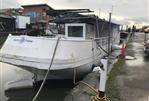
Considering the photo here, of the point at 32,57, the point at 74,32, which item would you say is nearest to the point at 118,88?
the point at 32,57

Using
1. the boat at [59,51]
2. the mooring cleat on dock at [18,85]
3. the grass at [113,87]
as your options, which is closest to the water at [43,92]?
the mooring cleat on dock at [18,85]

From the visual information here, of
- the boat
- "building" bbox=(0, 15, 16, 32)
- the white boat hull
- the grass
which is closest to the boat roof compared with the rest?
the boat

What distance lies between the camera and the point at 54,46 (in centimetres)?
744

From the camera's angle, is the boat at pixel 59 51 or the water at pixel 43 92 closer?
the boat at pixel 59 51

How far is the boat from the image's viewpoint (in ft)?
24.3

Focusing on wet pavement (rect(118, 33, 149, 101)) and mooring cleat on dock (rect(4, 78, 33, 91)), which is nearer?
wet pavement (rect(118, 33, 149, 101))

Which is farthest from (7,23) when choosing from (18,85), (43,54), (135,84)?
(135,84)

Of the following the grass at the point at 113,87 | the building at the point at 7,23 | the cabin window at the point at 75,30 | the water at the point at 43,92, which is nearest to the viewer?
the grass at the point at 113,87

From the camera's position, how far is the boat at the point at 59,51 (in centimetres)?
741

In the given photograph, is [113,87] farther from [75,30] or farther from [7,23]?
[7,23]

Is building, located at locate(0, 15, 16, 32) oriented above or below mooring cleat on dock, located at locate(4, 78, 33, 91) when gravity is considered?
Result: above

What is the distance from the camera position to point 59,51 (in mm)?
7523

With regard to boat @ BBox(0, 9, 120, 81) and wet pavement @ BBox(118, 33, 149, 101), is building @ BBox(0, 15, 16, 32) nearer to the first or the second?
boat @ BBox(0, 9, 120, 81)

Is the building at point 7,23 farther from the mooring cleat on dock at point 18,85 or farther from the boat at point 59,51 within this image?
the mooring cleat on dock at point 18,85
